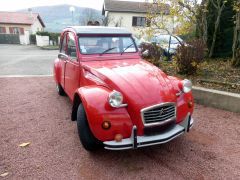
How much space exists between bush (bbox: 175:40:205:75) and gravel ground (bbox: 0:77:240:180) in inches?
82.7

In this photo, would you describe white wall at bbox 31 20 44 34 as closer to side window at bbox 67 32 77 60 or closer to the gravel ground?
side window at bbox 67 32 77 60

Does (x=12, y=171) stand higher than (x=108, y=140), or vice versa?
(x=108, y=140)

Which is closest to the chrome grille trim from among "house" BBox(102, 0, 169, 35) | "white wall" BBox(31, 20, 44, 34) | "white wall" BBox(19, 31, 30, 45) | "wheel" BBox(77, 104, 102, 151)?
"wheel" BBox(77, 104, 102, 151)

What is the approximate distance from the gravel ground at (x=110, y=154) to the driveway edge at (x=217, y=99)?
0.73ft

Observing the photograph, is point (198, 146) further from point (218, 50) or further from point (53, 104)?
point (218, 50)

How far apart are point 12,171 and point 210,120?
12.8 ft

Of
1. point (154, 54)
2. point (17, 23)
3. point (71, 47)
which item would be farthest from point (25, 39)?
point (71, 47)

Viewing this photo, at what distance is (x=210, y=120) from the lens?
17.2 ft

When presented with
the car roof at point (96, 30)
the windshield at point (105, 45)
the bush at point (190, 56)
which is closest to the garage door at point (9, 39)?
the bush at point (190, 56)

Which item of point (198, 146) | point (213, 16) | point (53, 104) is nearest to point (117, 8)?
point (213, 16)

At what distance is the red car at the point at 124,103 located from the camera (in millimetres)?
3377

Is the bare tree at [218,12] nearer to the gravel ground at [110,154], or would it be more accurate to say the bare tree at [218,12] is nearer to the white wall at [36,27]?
the gravel ground at [110,154]

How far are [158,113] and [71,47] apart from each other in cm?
267

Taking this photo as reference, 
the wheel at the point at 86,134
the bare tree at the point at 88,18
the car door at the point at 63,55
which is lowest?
the wheel at the point at 86,134
